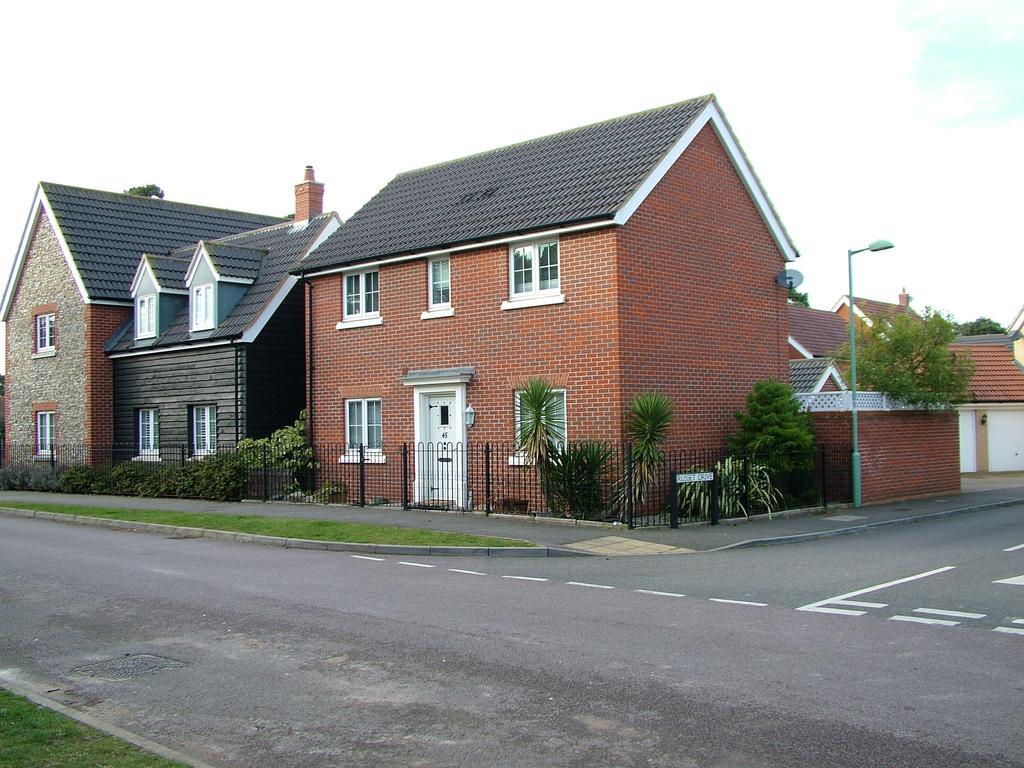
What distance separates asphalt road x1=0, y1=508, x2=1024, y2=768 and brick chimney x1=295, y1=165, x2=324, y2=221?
2050 cm

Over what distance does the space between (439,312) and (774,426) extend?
24.4 feet

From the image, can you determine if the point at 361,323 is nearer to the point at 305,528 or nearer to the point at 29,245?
the point at 305,528

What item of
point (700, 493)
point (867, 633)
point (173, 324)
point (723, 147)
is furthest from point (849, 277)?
point (173, 324)

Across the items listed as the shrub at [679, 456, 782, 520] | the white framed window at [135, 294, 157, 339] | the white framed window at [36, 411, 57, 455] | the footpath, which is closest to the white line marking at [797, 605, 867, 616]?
the footpath

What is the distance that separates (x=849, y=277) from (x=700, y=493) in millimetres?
6089

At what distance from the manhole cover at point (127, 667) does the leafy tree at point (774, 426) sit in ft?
44.0

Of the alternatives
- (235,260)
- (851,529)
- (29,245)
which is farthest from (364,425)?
(29,245)

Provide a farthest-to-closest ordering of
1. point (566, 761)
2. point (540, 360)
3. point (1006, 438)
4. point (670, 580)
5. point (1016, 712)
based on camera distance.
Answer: point (1006, 438) < point (540, 360) < point (670, 580) < point (1016, 712) < point (566, 761)

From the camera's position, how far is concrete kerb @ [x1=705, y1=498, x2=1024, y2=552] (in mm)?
15336

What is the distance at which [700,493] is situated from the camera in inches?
703

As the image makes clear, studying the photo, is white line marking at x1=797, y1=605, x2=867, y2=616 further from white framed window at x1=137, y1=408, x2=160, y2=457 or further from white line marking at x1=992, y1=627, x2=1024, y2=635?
white framed window at x1=137, y1=408, x2=160, y2=457

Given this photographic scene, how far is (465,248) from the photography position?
20500 mm

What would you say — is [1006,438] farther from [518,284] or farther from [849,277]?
[518,284]

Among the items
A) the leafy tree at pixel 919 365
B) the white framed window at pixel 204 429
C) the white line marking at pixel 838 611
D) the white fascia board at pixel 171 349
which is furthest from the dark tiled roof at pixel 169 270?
the white line marking at pixel 838 611
